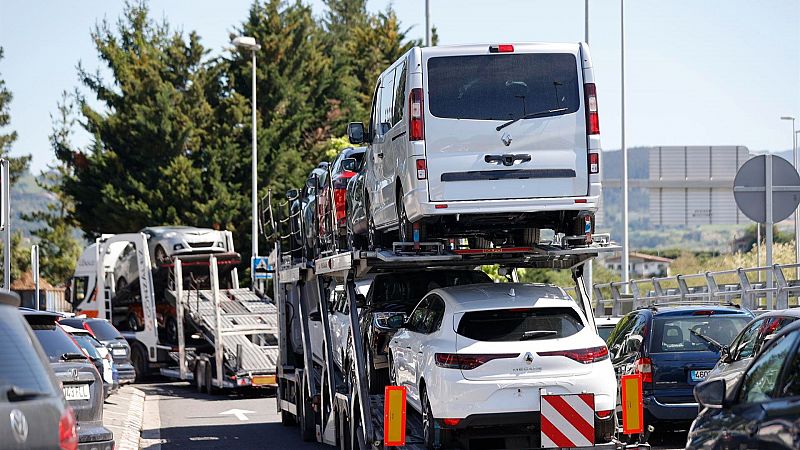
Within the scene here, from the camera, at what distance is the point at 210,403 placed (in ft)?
90.5

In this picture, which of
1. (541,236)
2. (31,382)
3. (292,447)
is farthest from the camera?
(292,447)

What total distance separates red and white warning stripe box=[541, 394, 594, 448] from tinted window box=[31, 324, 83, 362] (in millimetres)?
5679

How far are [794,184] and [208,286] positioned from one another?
18.2m

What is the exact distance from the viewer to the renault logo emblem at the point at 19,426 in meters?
6.57

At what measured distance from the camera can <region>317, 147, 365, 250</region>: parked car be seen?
1762cm

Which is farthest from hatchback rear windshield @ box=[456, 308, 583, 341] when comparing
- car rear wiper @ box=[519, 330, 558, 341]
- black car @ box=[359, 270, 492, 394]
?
black car @ box=[359, 270, 492, 394]

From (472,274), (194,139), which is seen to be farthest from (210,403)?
(194,139)

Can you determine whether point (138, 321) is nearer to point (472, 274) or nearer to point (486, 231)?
point (472, 274)

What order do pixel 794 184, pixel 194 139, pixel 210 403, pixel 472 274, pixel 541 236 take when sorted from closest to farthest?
pixel 541 236 < pixel 472 274 < pixel 794 184 < pixel 210 403 < pixel 194 139

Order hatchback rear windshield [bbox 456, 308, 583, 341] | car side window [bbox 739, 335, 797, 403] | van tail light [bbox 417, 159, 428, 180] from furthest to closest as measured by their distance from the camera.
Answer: van tail light [bbox 417, 159, 428, 180], hatchback rear windshield [bbox 456, 308, 583, 341], car side window [bbox 739, 335, 797, 403]

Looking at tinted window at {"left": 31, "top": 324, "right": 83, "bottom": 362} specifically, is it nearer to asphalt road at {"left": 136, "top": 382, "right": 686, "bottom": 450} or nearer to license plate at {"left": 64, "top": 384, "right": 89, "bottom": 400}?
license plate at {"left": 64, "top": 384, "right": 89, "bottom": 400}

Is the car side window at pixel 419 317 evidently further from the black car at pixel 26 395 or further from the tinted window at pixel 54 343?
the black car at pixel 26 395

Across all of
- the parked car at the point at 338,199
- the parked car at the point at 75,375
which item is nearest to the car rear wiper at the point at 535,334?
the parked car at the point at 75,375

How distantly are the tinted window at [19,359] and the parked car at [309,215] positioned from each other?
11.8 meters
